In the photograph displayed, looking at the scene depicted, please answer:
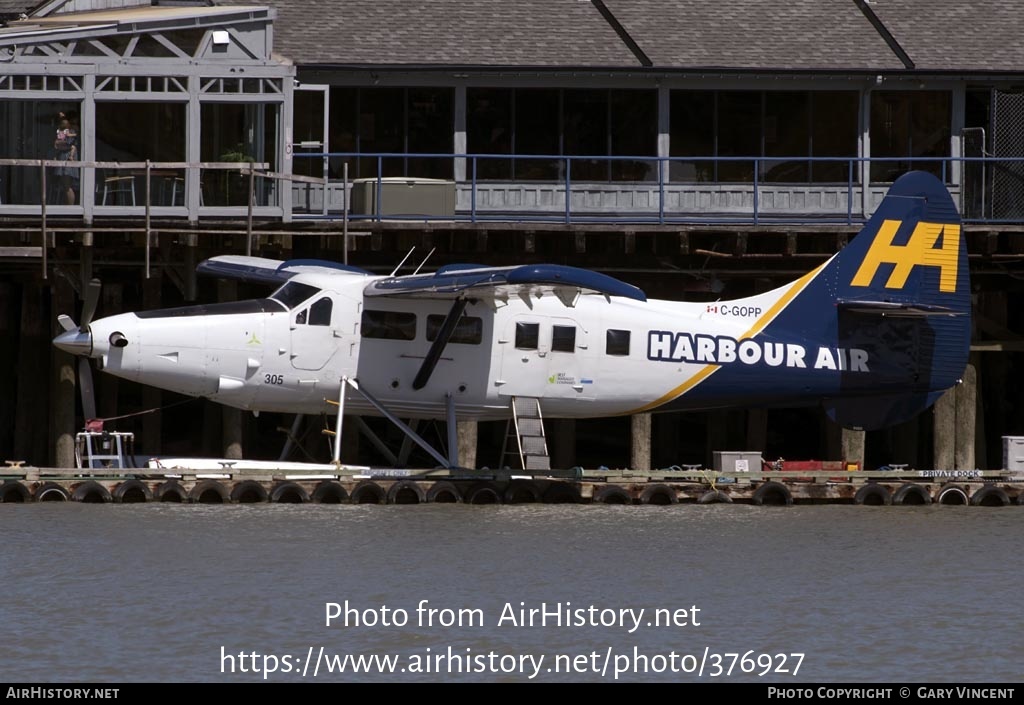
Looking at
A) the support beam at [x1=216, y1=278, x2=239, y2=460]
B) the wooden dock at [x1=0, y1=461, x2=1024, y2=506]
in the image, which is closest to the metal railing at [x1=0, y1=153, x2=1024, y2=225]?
the support beam at [x1=216, y1=278, x2=239, y2=460]

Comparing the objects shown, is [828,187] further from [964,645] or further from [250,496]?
[964,645]

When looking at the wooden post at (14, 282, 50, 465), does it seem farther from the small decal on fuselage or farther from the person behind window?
the small decal on fuselage

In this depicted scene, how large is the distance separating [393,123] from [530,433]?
8.32 m

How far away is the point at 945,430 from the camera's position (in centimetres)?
3017

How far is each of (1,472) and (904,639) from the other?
38.5 ft

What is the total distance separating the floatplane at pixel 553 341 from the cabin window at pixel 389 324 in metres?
0.02

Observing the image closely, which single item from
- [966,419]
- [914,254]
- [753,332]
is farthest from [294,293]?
[966,419]

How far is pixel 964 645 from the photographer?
1905cm

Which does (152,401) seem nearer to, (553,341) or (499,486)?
(499,486)

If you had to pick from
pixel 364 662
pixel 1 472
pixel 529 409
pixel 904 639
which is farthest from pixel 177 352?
pixel 904 639

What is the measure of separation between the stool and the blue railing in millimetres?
3866

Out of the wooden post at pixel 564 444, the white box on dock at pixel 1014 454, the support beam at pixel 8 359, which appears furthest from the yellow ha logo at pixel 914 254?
the support beam at pixel 8 359

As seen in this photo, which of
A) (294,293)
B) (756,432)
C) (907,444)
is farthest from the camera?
(907,444)

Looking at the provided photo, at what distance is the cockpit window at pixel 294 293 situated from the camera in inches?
1037
